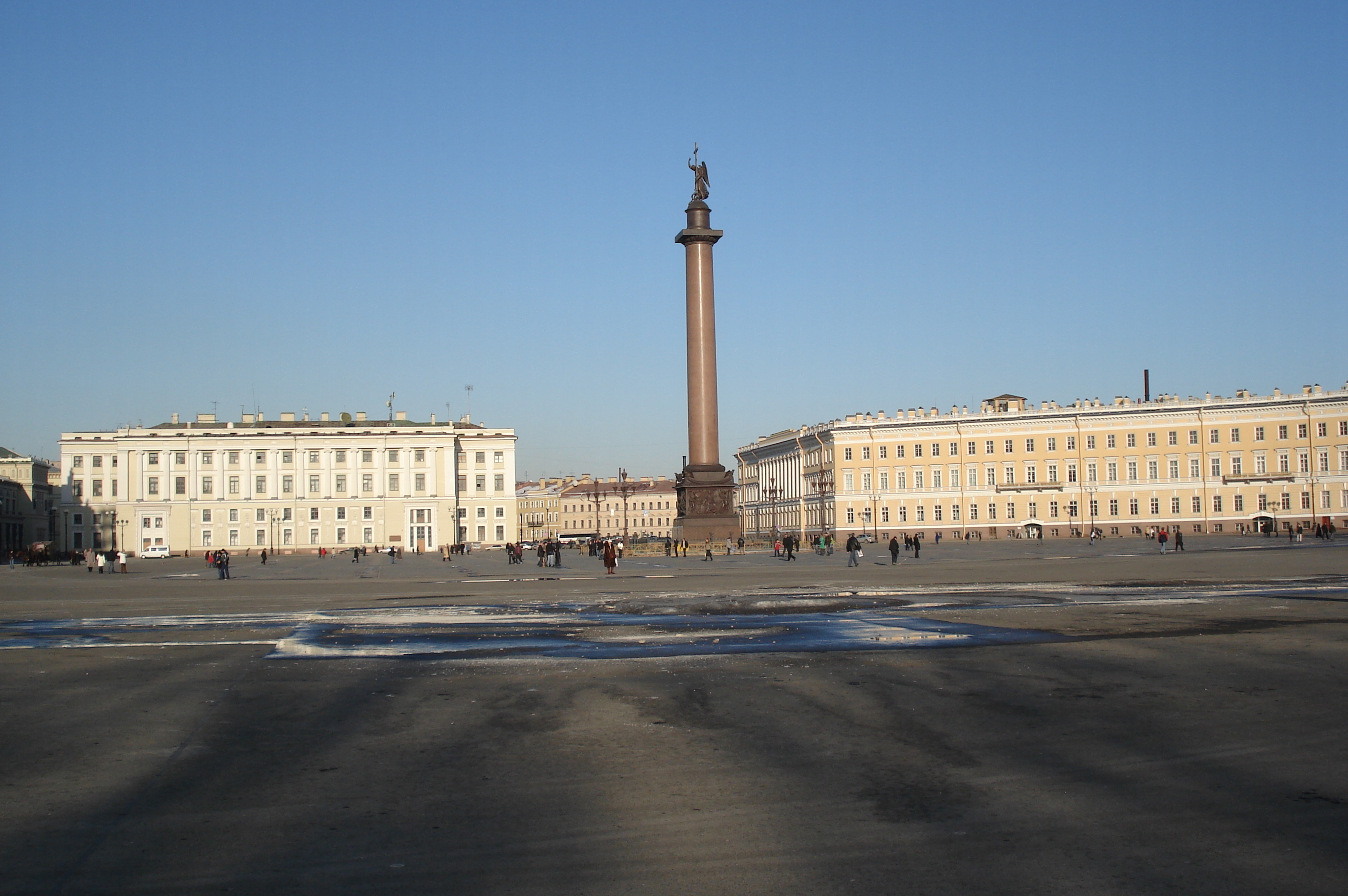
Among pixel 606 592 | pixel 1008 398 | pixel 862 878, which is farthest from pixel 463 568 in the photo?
pixel 1008 398

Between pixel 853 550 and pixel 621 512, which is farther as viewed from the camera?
pixel 621 512

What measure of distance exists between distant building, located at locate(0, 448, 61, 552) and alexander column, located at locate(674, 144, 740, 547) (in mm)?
105268

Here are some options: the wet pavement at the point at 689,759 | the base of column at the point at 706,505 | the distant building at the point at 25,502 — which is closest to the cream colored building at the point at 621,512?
the distant building at the point at 25,502

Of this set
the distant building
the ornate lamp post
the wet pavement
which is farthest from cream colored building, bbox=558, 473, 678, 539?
the wet pavement

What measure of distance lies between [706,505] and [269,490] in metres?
67.1

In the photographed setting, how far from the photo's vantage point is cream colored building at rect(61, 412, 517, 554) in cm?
11225

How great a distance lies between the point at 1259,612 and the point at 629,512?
547 feet

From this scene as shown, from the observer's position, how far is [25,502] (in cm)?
14900

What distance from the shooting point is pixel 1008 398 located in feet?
397

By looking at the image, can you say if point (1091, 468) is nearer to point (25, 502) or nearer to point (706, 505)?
point (706, 505)

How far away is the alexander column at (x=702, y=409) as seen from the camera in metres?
57.4

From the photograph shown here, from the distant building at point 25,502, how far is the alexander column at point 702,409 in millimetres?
105268

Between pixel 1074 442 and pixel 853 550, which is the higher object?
pixel 1074 442

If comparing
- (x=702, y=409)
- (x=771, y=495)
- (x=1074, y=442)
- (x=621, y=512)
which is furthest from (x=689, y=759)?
(x=621, y=512)
